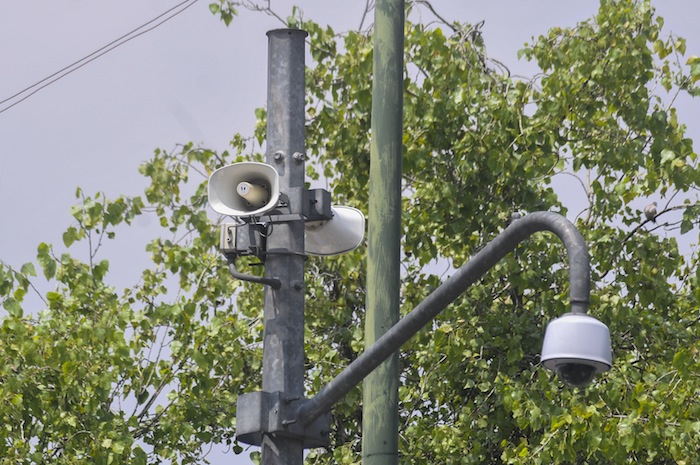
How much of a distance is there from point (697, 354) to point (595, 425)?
145cm

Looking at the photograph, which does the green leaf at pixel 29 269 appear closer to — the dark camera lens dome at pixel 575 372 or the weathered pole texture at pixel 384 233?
the weathered pole texture at pixel 384 233

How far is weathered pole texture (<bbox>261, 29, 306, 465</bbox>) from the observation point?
24.1ft

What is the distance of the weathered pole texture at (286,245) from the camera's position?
24.1 feet

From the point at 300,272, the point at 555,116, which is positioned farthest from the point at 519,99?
the point at 300,272

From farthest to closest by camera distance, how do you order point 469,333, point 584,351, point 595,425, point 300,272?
point 469,333
point 595,425
point 300,272
point 584,351

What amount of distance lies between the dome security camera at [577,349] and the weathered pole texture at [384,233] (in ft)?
5.50

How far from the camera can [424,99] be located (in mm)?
13758

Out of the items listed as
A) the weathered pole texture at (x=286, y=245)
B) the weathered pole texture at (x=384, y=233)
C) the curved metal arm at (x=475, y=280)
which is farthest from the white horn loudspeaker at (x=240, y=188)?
the curved metal arm at (x=475, y=280)

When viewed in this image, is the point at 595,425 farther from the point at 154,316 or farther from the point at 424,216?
the point at 154,316

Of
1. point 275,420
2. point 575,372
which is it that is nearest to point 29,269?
point 275,420

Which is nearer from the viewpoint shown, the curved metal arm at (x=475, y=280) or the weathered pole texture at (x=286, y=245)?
the curved metal arm at (x=475, y=280)

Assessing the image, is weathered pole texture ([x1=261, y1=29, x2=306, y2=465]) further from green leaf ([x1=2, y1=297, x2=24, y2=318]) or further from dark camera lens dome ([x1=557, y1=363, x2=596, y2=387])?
green leaf ([x1=2, y1=297, x2=24, y2=318])

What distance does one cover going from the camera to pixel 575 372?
218 inches

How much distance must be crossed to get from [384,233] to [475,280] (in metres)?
1.45
